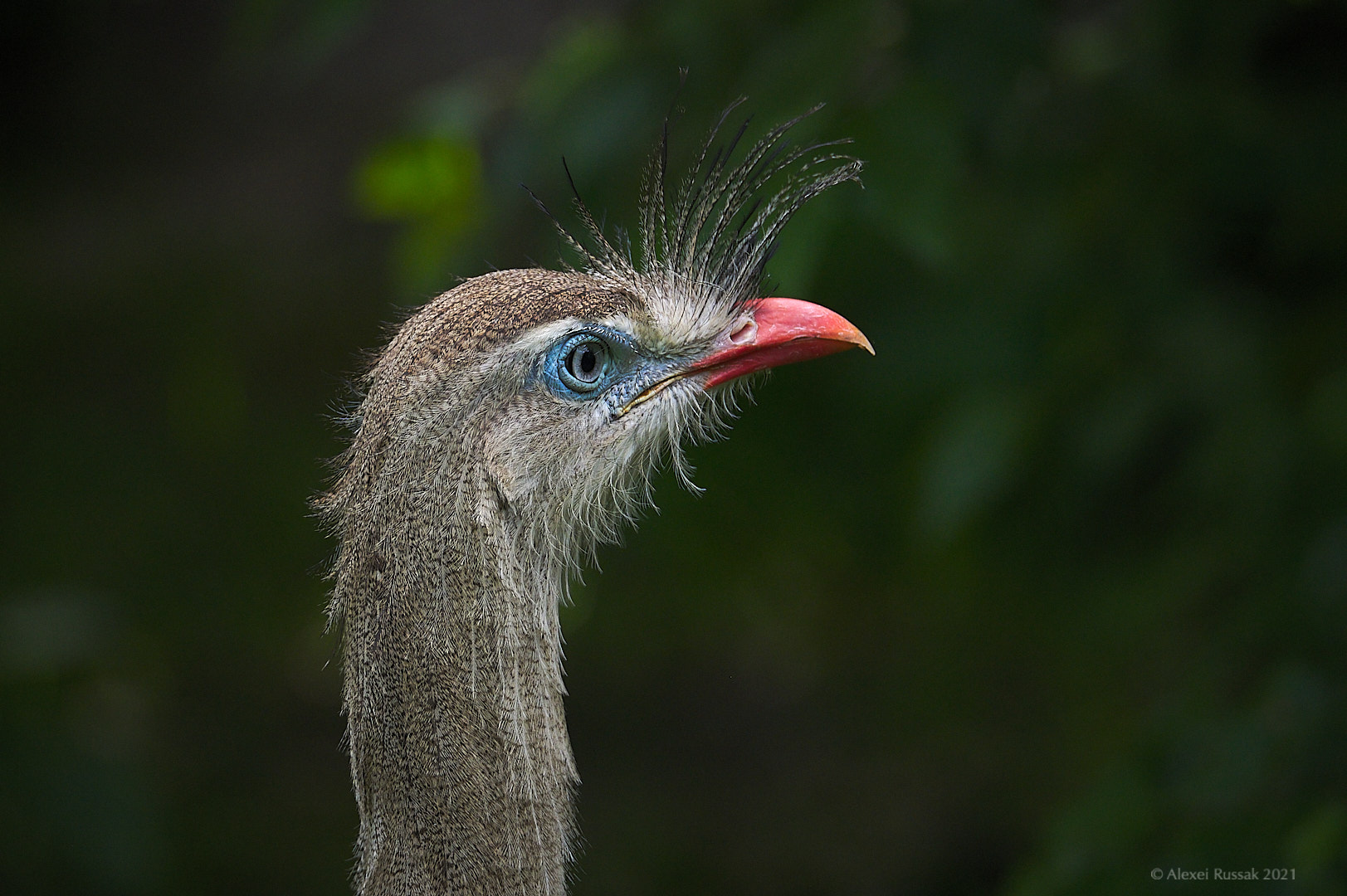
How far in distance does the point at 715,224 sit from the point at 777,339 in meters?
0.28

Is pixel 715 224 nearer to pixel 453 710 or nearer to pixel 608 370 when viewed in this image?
pixel 608 370

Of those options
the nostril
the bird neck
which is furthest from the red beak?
the bird neck

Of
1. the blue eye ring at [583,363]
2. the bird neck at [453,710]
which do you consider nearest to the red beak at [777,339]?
the blue eye ring at [583,363]

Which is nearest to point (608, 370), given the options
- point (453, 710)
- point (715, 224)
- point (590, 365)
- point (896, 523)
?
point (590, 365)

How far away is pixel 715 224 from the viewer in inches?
74.6

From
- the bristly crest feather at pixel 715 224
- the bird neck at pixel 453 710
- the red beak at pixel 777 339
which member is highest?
the bristly crest feather at pixel 715 224

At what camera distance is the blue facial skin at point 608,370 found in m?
1.64

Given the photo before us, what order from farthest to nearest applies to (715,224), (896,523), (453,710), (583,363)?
(896,523) → (715,224) → (583,363) → (453,710)

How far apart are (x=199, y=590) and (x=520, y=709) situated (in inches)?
150

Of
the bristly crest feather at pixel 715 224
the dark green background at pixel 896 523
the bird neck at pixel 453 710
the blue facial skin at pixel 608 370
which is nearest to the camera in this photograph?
the bird neck at pixel 453 710

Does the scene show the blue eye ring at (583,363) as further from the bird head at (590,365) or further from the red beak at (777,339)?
the red beak at (777,339)

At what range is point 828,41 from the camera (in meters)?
1.76

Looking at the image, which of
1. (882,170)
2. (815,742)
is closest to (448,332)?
(882,170)

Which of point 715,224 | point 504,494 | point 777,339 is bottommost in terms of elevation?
point 504,494
